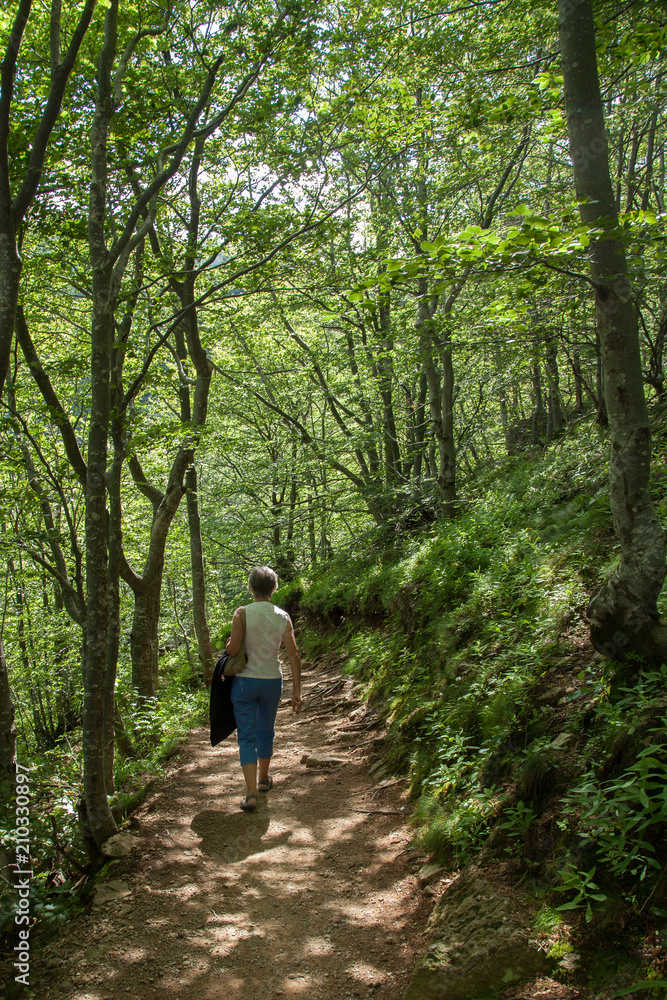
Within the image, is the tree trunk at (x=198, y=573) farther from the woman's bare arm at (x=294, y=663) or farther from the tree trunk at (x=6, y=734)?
the tree trunk at (x=6, y=734)

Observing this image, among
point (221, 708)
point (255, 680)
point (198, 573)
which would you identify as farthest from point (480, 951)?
point (198, 573)

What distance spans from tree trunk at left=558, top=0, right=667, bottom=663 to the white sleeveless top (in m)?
2.84

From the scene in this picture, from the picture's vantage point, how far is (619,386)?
346 cm

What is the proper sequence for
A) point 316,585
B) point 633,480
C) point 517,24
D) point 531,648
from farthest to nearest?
point 316,585 < point 517,24 < point 531,648 < point 633,480

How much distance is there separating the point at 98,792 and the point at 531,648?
11.5ft

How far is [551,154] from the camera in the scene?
1203 centimetres

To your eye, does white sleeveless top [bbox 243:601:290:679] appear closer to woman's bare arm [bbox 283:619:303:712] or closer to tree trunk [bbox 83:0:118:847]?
woman's bare arm [bbox 283:619:303:712]

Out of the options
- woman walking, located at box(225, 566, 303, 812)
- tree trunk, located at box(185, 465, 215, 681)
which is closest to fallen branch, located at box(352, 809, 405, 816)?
woman walking, located at box(225, 566, 303, 812)

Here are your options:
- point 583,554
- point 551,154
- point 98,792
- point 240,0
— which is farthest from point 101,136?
point 551,154

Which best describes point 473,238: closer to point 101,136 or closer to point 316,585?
point 101,136

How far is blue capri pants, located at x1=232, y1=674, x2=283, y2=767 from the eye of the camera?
5168 mm

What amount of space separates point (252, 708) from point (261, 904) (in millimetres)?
1656

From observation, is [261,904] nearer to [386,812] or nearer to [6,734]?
[386,812]

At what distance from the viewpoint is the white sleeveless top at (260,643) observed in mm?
5184
